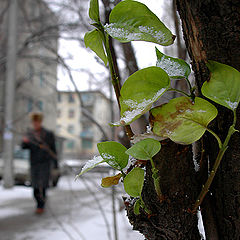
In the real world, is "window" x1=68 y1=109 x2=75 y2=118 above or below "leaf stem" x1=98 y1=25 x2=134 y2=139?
below

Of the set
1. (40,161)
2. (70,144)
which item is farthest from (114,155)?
(70,144)

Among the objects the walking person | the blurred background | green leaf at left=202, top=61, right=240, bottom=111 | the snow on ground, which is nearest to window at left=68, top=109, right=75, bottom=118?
the blurred background

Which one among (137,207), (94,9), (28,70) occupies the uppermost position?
(28,70)

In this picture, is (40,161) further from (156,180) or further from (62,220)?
(156,180)

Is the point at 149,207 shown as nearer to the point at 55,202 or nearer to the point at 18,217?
the point at 18,217

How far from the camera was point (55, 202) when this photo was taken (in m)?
4.46

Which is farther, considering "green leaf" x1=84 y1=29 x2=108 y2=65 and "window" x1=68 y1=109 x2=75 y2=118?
"window" x1=68 y1=109 x2=75 y2=118

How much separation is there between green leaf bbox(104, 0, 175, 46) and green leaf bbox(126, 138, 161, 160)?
0.16 meters

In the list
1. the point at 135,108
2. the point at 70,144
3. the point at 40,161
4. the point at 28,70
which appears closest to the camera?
the point at 135,108

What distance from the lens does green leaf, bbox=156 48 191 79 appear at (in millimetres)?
489

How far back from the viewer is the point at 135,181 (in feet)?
1.53

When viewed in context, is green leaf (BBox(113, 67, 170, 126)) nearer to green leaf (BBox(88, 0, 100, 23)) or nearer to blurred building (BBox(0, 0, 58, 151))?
green leaf (BBox(88, 0, 100, 23))

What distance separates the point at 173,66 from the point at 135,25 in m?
0.10

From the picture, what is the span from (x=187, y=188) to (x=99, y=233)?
2334mm
